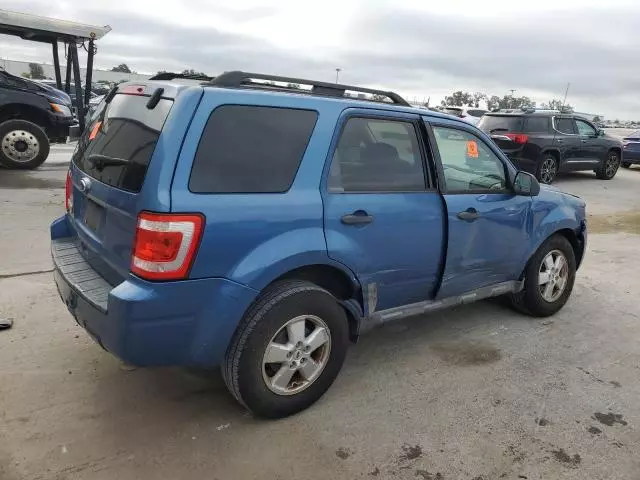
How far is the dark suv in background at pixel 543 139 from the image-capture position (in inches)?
480

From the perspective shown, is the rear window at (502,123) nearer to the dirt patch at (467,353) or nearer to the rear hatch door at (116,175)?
the dirt patch at (467,353)

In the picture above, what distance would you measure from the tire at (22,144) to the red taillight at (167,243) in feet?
28.0

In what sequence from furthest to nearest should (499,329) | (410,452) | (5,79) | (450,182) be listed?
(5,79)
(499,329)
(450,182)
(410,452)

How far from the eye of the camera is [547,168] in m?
12.6

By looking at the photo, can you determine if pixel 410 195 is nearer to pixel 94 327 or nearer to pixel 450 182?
pixel 450 182

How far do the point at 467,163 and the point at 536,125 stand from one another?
9.46m

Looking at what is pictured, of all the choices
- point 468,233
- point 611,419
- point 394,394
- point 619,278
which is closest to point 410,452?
point 394,394

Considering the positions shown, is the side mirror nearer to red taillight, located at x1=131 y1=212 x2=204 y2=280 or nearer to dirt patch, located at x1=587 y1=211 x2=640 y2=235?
red taillight, located at x1=131 y1=212 x2=204 y2=280

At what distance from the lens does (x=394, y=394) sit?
334cm

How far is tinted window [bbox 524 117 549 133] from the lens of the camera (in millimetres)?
12320

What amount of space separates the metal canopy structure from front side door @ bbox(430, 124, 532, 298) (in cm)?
770

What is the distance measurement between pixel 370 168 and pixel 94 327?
67.0 inches

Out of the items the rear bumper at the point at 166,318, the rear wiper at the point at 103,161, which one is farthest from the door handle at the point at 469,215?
the rear wiper at the point at 103,161

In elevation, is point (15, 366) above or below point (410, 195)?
below
